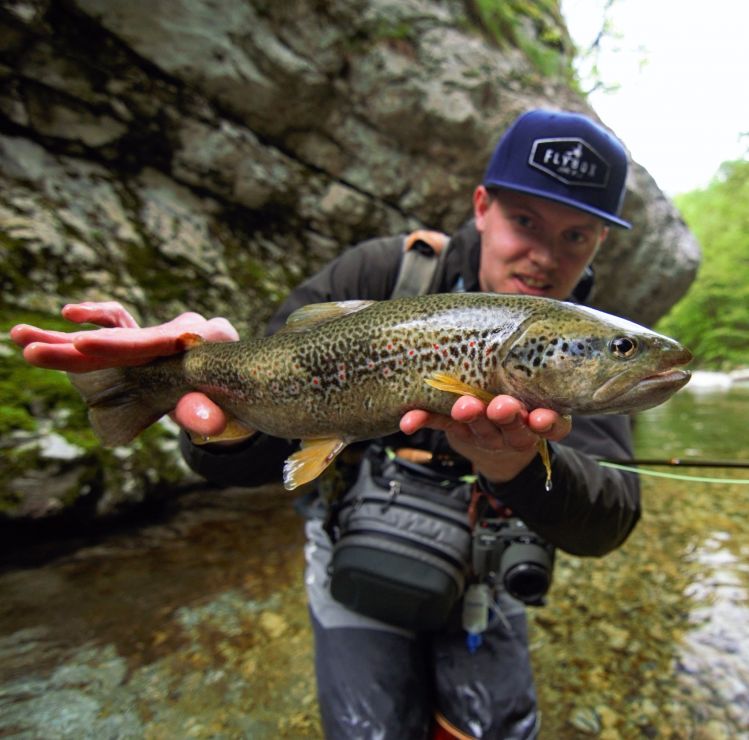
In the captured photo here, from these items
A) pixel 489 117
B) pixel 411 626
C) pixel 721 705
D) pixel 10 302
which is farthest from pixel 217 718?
pixel 489 117

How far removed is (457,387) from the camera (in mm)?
1573

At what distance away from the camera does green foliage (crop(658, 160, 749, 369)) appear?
25.1 metres

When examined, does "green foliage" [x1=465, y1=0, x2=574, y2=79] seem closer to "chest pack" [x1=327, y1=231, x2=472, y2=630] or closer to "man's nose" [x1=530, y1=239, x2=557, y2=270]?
"man's nose" [x1=530, y1=239, x2=557, y2=270]

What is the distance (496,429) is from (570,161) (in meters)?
1.81

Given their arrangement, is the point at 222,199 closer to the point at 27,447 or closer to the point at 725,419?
the point at 27,447

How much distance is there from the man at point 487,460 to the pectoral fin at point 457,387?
25cm

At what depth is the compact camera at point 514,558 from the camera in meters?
2.38

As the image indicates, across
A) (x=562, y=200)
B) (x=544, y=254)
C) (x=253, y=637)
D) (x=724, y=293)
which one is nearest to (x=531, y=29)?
(x=562, y=200)

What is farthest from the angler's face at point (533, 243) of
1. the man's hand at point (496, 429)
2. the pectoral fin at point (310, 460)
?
the pectoral fin at point (310, 460)

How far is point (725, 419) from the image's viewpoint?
452 inches

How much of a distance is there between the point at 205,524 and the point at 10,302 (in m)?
2.62

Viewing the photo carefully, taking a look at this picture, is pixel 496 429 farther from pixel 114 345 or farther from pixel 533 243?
pixel 533 243

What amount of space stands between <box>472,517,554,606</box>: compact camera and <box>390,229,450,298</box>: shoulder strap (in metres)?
1.36

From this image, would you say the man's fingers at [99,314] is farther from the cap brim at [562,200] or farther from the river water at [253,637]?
the river water at [253,637]
